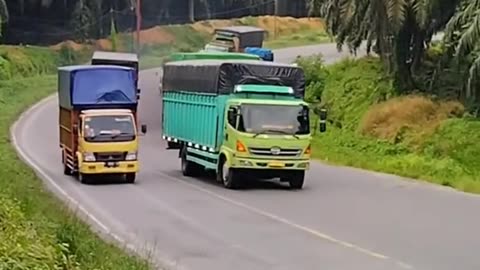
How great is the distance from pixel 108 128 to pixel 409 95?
14.2 meters

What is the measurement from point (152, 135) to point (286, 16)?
5781 cm

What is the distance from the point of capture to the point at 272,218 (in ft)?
70.4

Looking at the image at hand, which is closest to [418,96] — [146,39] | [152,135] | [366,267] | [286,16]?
[152,135]

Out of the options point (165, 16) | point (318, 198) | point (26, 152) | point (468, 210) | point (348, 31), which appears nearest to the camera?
point (468, 210)

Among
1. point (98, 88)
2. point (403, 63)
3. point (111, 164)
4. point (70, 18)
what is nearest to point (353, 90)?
point (403, 63)

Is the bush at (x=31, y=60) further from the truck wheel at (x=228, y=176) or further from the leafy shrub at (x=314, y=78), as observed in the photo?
the truck wheel at (x=228, y=176)

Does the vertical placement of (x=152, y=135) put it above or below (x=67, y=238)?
below

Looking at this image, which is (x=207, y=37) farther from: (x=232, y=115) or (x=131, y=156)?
(x=232, y=115)

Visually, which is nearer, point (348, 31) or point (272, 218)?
point (272, 218)

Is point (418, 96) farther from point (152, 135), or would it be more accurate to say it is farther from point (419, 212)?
point (419, 212)

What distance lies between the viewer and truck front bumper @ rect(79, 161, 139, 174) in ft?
95.6

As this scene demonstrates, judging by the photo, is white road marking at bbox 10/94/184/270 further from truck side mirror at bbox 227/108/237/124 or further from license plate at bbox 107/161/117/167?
truck side mirror at bbox 227/108/237/124

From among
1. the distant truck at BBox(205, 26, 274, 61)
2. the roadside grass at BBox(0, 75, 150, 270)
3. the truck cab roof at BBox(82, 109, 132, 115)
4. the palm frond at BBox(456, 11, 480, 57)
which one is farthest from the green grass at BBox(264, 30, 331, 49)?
the roadside grass at BBox(0, 75, 150, 270)

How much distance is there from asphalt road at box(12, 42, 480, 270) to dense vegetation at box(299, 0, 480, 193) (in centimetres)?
198
